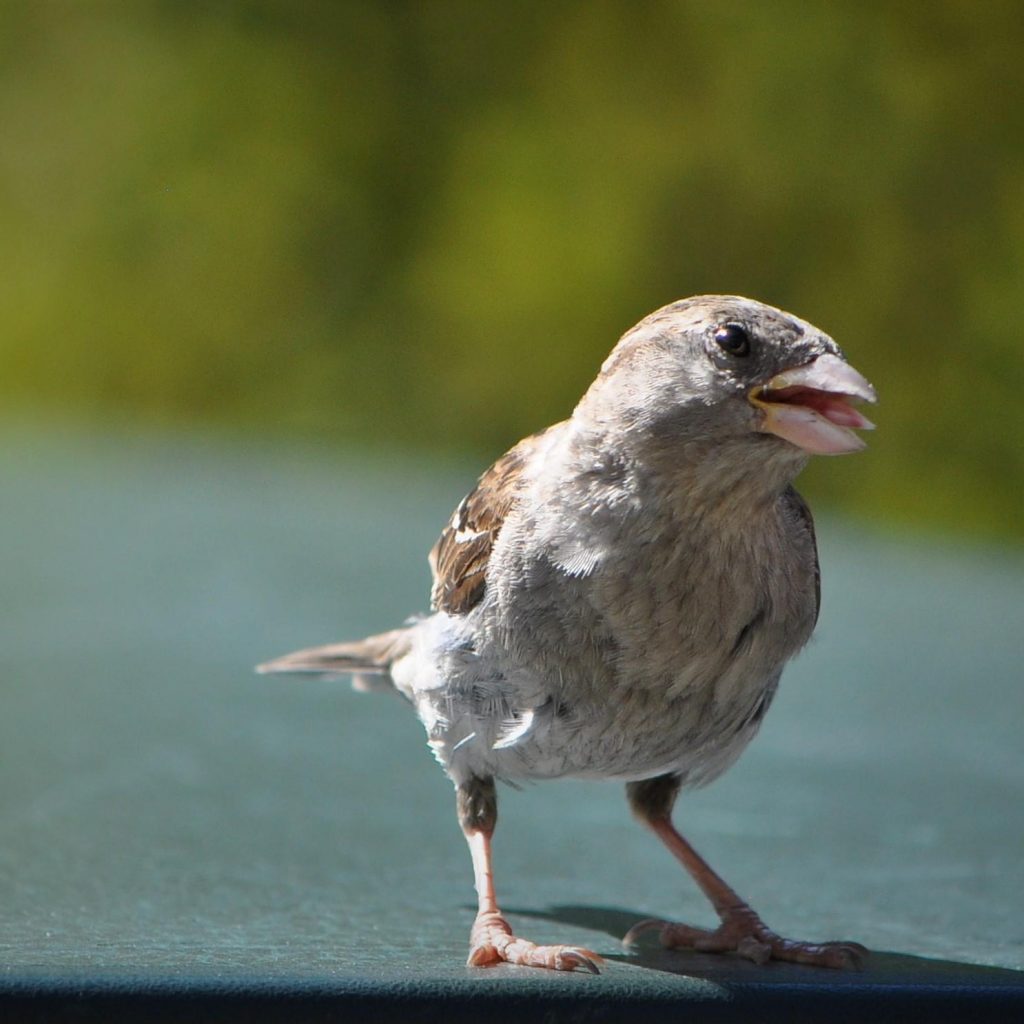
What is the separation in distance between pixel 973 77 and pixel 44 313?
667 cm

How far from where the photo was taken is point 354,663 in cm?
351

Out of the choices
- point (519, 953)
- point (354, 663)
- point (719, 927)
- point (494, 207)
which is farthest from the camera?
point (494, 207)

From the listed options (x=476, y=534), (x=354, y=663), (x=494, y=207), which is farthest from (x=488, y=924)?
(x=494, y=207)

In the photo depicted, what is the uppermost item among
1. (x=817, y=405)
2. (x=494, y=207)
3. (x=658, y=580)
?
(x=494, y=207)

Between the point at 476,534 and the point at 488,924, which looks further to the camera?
the point at 476,534

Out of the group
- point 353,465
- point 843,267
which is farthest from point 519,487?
point 843,267

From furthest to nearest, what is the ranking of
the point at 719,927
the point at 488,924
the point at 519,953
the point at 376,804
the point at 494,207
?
the point at 494,207
the point at 376,804
the point at 719,927
the point at 488,924
the point at 519,953

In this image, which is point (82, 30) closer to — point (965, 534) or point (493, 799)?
point (965, 534)

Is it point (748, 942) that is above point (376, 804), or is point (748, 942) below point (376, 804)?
below

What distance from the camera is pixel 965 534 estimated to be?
9.42m

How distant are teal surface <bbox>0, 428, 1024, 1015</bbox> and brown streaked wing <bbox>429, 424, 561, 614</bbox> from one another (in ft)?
1.64

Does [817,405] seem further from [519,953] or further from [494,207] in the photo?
[494,207]

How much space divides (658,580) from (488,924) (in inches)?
21.2

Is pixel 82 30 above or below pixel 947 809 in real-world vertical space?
above
